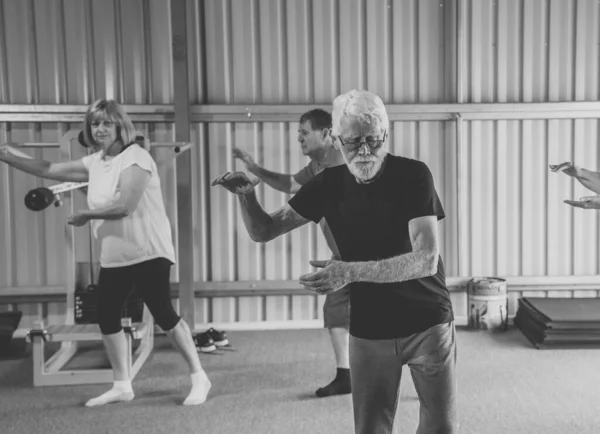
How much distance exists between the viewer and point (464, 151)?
5.37 m

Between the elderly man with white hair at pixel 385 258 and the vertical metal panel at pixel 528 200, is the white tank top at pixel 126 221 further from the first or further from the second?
the vertical metal panel at pixel 528 200

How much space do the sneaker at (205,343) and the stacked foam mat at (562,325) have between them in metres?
2.40

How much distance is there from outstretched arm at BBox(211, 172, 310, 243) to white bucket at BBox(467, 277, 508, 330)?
134 inches

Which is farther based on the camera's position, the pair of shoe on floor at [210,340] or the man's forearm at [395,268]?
the pair of shoe on floor at [210,340]

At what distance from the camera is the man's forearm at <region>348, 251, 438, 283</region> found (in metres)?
1.68

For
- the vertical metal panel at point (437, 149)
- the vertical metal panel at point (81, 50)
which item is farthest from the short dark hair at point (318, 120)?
the vertical metal panel at point (81, 50)

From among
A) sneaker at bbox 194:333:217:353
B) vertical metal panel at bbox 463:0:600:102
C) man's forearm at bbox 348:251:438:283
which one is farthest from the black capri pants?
vertical metal panel at bbox 463:0:600:102

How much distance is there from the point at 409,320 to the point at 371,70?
3.79 m

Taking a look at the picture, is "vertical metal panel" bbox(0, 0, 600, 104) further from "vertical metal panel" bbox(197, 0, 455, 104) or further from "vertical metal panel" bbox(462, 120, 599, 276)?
"vertical metal panel" bbox(462, 120, 599, 276)

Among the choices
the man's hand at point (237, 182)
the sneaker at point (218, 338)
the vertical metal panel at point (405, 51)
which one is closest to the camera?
the man's hand at point (237, 182)

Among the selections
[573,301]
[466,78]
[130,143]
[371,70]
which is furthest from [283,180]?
[573,301]

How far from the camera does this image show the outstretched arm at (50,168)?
139 inches

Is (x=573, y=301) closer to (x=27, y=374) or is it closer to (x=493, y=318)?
(x=493, y=318)

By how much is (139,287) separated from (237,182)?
5.33 feet
